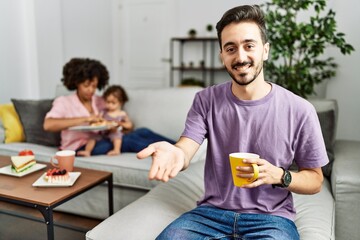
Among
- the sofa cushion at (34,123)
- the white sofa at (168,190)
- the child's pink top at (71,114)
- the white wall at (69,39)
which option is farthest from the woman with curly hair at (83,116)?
the white wall at (69,39)

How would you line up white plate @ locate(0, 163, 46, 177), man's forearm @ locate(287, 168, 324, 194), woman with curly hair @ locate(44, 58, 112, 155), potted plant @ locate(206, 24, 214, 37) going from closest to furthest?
man's forearm @ locate(287, 168, 324, 194) < white plate @ locate(0, 163, 46, 177) < woman with curly hair @ locate(44, 58, 112, 155) < potted plant @ locate(206, 24, 214, 37)

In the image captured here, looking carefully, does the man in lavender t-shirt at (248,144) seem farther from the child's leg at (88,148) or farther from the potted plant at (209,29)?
the potted plant at (209,29)

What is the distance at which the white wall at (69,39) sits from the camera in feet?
9.24

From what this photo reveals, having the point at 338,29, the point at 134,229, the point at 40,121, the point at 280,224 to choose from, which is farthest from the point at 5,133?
the point at 338,29

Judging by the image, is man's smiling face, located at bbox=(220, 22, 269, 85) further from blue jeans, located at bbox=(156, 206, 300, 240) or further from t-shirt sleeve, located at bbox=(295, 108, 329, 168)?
blue jeans, located at bbox=(156, 206, 300, 240)

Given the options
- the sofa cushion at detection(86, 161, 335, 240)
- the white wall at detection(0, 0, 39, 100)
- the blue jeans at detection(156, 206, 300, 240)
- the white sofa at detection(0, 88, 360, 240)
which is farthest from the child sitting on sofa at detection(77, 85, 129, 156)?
the white wall at detection(0, 0, 39, 100)

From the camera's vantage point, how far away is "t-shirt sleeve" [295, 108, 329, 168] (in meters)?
1.22

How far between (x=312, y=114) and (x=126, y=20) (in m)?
4.88

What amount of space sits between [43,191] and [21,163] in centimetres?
33

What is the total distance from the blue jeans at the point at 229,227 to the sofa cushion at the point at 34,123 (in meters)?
1.78

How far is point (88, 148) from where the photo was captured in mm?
2459

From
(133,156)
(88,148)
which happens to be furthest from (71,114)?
(133,156)

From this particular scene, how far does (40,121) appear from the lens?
2.76m

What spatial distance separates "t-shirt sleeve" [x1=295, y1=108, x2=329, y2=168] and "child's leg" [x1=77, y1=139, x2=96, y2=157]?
1.58 meters
